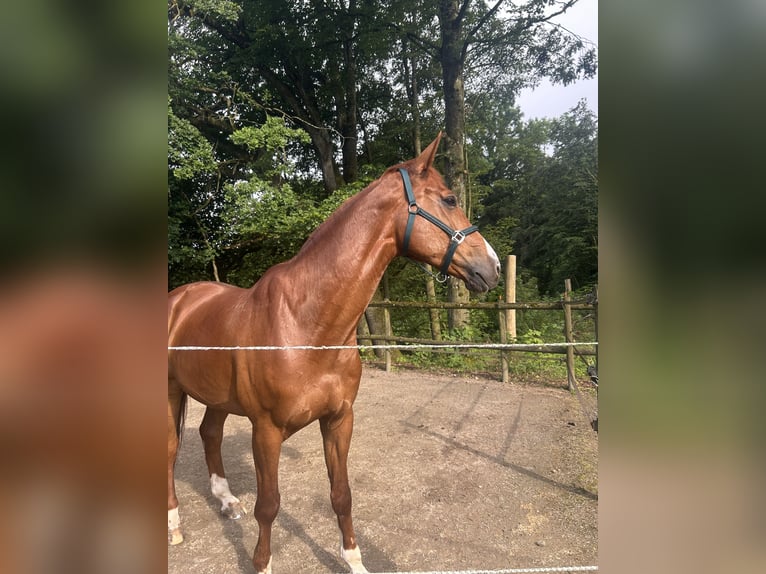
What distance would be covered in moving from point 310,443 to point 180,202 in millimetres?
4566

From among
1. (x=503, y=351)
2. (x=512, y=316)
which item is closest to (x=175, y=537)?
(x=503, y=351)

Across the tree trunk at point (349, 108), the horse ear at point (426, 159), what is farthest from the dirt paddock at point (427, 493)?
the tree trunk at point (349, 108)

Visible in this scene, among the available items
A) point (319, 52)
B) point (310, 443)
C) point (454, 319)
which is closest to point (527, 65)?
point (319, 52)

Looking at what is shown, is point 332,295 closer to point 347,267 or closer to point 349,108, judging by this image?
point 347,267

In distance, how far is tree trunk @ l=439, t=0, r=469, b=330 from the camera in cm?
561

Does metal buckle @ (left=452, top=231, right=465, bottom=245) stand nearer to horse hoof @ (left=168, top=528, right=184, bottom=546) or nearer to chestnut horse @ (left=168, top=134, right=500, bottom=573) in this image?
chestnut horse @ (left=168, top=134, right=500, bottom=573)

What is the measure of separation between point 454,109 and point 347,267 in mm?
5357

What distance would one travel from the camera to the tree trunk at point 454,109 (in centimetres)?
561

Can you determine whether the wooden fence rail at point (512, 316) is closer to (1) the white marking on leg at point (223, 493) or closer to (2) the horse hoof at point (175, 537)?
(1) the white marking on leg at point (223, 493)

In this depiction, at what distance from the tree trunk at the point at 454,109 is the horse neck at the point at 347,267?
14.3 feet
